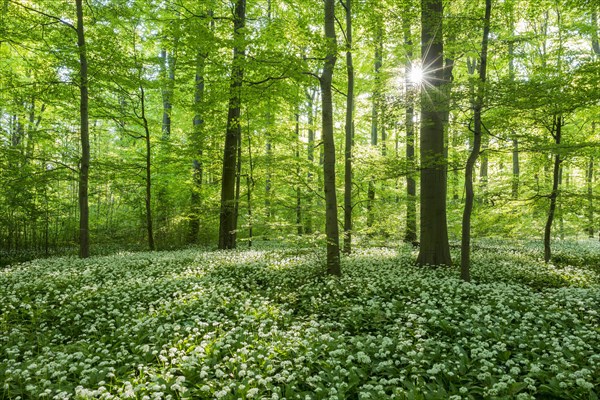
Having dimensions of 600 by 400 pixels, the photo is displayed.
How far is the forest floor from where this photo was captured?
437 centimetres

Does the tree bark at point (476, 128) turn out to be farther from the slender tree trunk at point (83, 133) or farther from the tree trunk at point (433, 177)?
the slender tree trunk at point (83, 133)

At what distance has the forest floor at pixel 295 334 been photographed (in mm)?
4371

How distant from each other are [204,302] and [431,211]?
7085mm

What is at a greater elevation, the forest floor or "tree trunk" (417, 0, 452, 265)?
"tree trunk" (417, 0, 452, 265)

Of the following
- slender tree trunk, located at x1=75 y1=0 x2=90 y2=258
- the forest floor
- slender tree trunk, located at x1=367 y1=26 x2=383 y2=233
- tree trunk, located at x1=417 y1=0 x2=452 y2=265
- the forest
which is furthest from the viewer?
slender tree trunk, located at x1=75 y1=0 x2=90 y2=258

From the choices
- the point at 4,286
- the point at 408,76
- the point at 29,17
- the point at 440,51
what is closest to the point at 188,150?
the point at 29,17

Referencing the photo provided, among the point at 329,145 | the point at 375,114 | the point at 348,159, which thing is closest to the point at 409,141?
the point at 348,159

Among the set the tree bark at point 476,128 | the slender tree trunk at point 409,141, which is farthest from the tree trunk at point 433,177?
the tree bark at point 476,128

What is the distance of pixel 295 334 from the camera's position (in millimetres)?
5648

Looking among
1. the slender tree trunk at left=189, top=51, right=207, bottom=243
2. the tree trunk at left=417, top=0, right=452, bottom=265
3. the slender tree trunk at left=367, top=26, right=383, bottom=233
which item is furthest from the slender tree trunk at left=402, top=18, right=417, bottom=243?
the slender tree trunk at left=189, top=51, right=207, bottom=243

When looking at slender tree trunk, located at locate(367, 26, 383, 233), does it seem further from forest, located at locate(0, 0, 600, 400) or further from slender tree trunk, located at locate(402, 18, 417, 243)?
slender tree trunk, located at locate(402, 18, 417, 243)

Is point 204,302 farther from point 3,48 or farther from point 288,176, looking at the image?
point 3,48

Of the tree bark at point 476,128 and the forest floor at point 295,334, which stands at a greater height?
the tree bark at point 476,128

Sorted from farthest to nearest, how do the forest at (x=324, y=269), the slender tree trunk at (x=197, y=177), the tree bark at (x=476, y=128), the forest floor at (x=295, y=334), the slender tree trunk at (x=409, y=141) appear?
1. the slender tree trunk at (x=197, y=177)
2. the slender tree trunk at (x=409, y=141)
3. the tree bark at (x=476, y=128)
4. the forest at (x=324, y=269)
5. the forest floor at (x=295, y=334)
